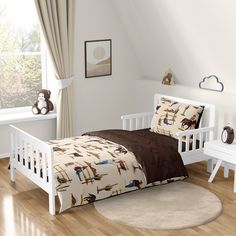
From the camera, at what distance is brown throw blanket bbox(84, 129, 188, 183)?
160 inches

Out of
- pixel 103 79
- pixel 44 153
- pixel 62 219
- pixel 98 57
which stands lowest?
pixel 62 219

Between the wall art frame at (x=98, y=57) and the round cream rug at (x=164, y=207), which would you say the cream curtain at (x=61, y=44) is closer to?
the wall art frame at (x=98, y=57)

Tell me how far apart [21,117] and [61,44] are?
0.91 metres

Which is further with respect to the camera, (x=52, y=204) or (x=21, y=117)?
(x=21, y=117)

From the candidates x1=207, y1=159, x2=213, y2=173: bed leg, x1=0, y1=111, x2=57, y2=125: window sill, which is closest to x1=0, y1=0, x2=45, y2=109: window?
x1=0, y1=111, x2=57, y2=125: window sill

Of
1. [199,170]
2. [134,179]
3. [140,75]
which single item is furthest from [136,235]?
[140,75]

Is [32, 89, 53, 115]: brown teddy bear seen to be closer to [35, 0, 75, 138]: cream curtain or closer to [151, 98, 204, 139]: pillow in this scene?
[35, 0, 75, 138]: cream curtain

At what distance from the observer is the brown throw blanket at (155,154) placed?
4.07 m

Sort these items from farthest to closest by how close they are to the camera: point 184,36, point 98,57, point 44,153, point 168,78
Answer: point 98,57, point 168,78, point 184,36, point 44,153

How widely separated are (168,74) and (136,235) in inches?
97.9

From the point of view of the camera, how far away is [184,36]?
16.0ft

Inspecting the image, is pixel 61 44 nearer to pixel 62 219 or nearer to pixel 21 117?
pixel 21 117

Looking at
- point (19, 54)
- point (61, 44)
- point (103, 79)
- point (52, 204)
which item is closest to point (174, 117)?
point (103, 79)

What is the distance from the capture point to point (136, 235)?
3.32 metres
